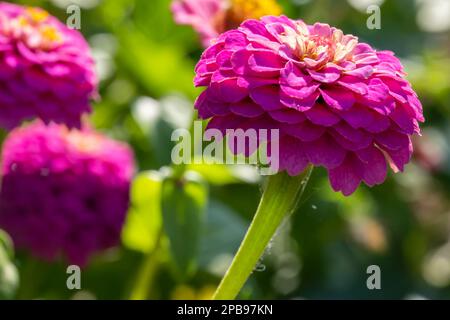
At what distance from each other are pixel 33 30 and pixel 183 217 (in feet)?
→ 0.84

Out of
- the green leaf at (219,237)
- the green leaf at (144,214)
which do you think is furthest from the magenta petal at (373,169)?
the green leaf at (219,237)

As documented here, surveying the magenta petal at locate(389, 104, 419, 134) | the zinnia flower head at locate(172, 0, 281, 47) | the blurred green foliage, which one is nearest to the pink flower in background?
the zinnia flower head at locate(172, 0, 281, 47)

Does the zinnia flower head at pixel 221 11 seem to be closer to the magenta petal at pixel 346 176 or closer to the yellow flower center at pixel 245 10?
the yellow flower center at pixel 245 10

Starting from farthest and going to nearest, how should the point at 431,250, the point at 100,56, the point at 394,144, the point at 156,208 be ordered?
the point at 431,250, the point at 100,56, the point at 156,208, the point at 394,144

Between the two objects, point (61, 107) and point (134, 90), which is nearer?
point (61, 107)

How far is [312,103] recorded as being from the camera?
0.61m

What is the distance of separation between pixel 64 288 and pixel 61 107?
432 millimetres

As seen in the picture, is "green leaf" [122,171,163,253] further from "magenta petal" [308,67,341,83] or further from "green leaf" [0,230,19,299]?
"magenta petal" [308,67,341,83]

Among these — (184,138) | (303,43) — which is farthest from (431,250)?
(303,43)

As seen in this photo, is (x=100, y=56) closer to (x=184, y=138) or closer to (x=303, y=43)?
(x=184, y=138)

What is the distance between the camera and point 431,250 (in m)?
1.61

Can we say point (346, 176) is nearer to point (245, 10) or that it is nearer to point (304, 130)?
point (304, 130)

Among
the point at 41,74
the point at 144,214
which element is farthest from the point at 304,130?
the point at 144,214
